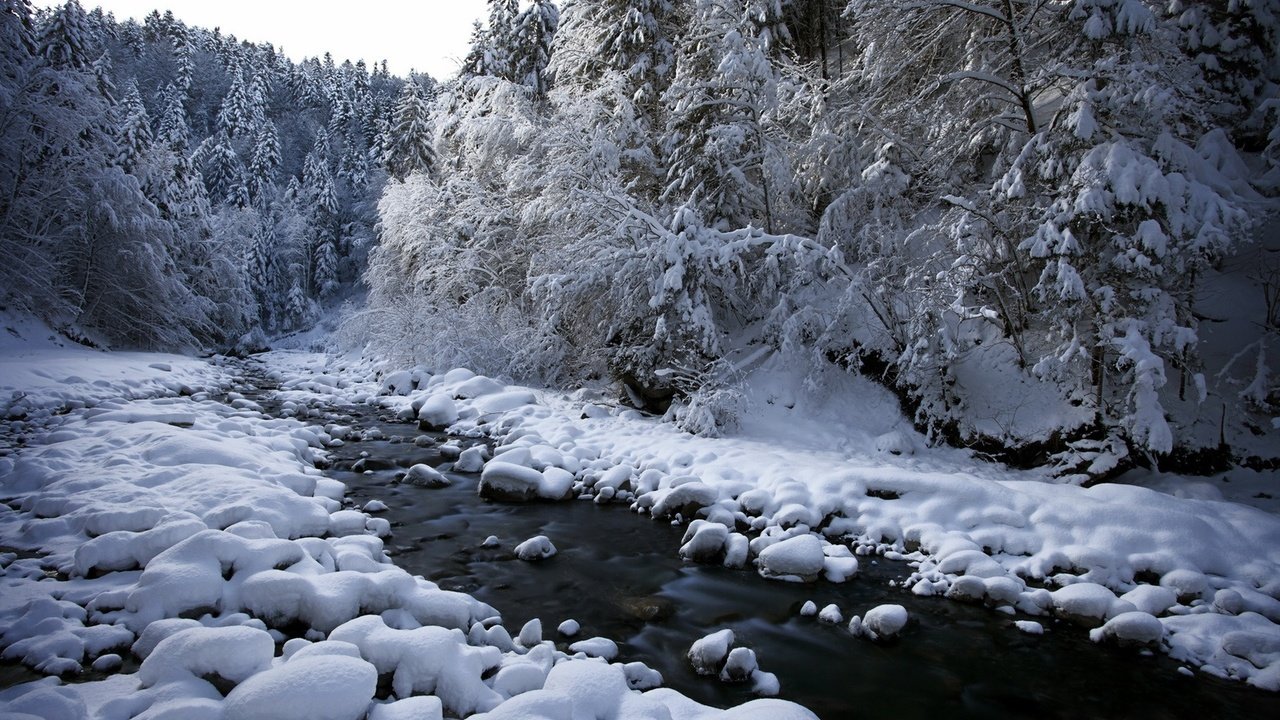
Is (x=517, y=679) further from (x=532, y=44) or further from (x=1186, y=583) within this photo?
(x=532, y=44)

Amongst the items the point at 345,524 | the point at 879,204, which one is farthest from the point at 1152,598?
the point at 879,204

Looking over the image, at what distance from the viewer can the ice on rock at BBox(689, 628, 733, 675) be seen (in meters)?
4.06

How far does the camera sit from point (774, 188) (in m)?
12.4

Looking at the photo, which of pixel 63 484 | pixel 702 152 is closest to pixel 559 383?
pixel 702 152

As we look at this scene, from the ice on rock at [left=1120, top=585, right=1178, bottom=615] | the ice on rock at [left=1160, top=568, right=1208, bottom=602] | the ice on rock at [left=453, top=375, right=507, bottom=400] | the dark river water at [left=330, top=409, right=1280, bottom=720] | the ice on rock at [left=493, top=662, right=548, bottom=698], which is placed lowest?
the dark river water at [left=330, top=409, right=1280, bottom=720]

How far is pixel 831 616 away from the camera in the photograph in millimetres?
4785

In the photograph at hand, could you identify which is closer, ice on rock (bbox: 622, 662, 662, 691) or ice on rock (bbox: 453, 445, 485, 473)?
ice on rock (bbox: 622, 662, 662, 691)

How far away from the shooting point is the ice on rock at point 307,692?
268cm

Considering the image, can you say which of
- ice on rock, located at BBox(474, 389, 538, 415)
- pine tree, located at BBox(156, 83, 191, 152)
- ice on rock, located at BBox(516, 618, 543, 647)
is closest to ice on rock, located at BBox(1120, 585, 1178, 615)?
ice on rock, located at BBox(516, 618, 543, 647)

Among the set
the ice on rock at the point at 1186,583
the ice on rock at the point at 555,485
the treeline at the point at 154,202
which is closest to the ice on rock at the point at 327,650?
the ice on rock at the point at 555,485

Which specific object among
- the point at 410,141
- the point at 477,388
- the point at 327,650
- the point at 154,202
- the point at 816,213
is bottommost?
the point at 327,650

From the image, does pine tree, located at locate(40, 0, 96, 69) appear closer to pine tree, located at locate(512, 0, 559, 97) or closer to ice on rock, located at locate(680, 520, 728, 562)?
pine tree, located at locate(512, 0, 559, 97)

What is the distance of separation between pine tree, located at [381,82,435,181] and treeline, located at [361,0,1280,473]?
14.2 metres

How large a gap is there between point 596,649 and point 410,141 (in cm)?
3589
